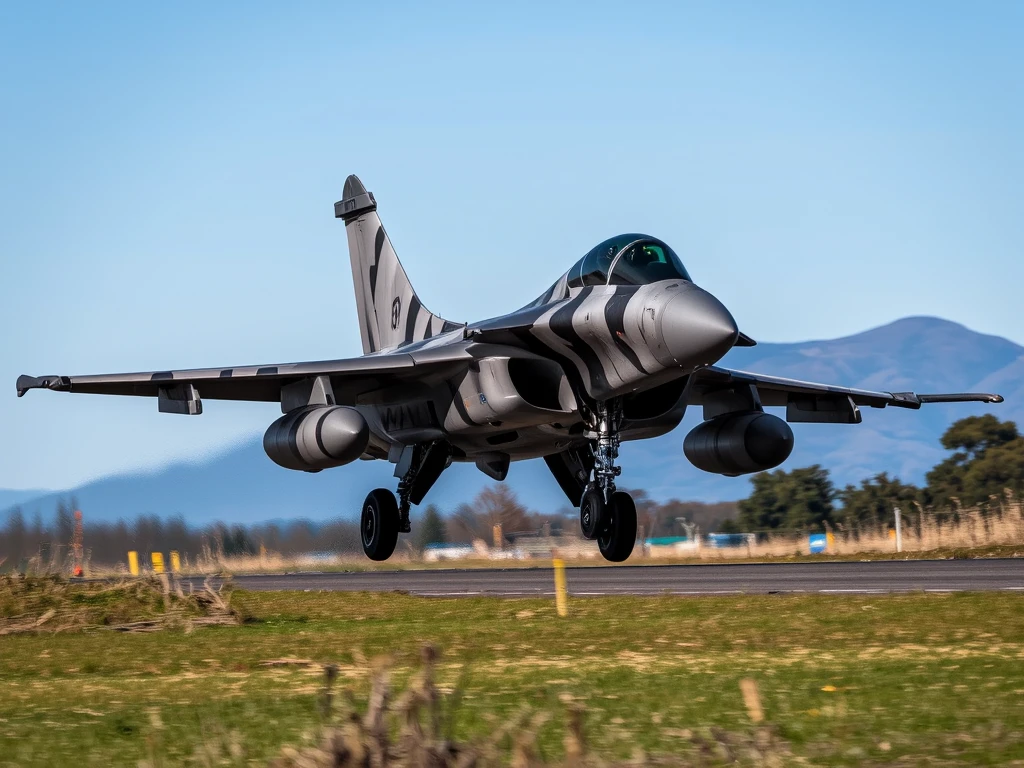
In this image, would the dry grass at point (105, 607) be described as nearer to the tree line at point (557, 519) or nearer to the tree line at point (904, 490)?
the tree line at point (557, 519)

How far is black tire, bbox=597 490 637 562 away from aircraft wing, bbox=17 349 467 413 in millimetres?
3132

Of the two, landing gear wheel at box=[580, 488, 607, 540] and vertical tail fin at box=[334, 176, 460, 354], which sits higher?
vertical tail fin at box=[334, 176, 460, 354]

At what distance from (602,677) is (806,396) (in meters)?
15.0

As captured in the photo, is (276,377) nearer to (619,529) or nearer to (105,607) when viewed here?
(619,529)

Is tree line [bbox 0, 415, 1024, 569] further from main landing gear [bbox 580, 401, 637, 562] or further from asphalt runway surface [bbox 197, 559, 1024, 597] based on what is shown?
main landing gear [bbox 580, 401, 637, 562]

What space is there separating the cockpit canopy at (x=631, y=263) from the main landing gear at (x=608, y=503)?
1697 millimetres

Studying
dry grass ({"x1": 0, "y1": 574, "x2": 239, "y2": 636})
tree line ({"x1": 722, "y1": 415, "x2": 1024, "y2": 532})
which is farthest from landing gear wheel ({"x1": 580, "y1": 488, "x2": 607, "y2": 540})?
tree line ({"x1": 722, "y1": 415, "x2": 1024, "y2": 532})

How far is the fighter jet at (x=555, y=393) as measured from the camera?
1472 centimetres

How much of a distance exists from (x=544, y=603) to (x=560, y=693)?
6.76m

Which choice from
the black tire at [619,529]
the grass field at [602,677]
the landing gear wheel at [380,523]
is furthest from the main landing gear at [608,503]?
the landing gear wheel at [380,523]

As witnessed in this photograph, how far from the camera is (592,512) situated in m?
16.0

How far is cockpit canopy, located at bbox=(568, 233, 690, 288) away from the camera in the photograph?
14.7m

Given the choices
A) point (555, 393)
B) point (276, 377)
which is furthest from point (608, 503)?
point (276, 377)

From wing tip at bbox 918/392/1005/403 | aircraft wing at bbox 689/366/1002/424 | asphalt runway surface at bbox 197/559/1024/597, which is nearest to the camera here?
asphalt runway surface at bbox 197/559/1024/597
